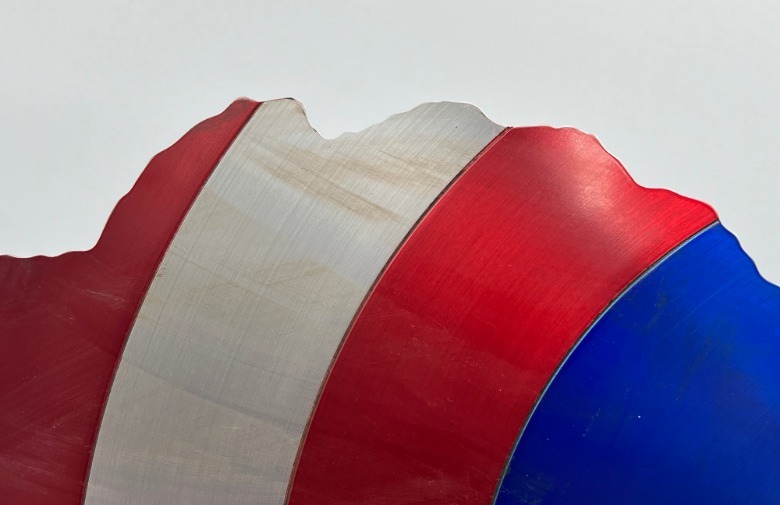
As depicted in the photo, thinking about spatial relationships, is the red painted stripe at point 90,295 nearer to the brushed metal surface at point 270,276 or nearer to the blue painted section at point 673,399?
the brushed metal surface at point 270,276

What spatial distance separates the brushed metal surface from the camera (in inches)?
57.0

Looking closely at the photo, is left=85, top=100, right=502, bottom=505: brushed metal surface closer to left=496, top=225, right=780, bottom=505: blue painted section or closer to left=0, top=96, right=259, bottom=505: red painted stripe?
left=0, top=96, right=259, bottom=505: red painted stripe

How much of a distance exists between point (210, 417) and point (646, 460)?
704 millimetres

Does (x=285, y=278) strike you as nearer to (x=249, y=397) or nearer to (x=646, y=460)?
(x=249, y=397)

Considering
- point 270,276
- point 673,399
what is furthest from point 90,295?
point 673,399

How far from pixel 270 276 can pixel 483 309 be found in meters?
0.35

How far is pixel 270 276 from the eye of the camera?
4.75ft

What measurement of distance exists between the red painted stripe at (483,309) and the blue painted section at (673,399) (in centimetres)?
4

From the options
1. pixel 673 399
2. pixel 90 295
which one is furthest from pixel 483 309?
pixel 90 295

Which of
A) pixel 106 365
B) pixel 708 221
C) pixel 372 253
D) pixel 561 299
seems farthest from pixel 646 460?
pixel 106 365

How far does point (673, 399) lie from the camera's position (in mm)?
1392

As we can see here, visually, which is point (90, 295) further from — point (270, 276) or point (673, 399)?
point (673, 399)

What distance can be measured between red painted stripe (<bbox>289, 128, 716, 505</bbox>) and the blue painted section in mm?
40

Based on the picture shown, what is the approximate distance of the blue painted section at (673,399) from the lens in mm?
1383
